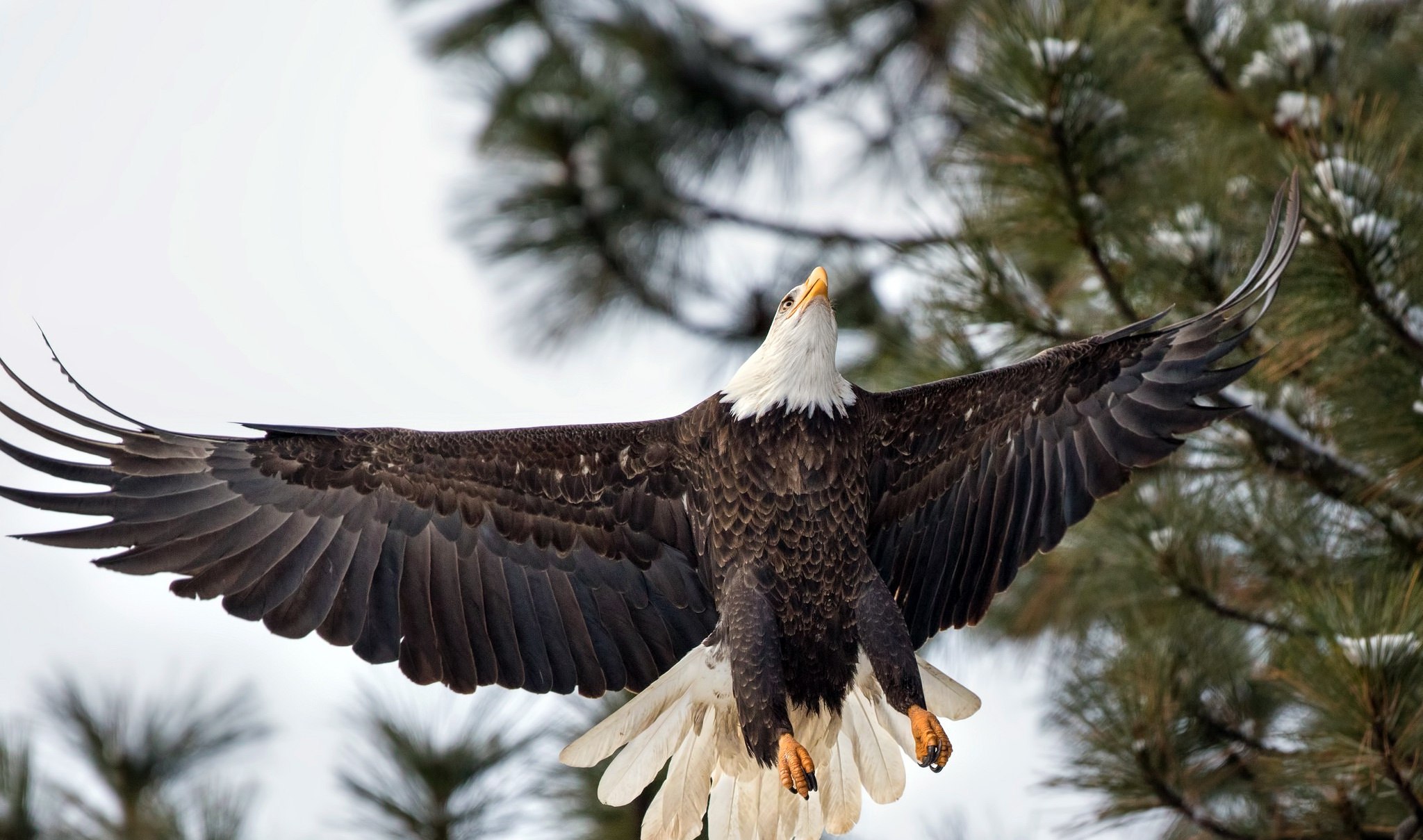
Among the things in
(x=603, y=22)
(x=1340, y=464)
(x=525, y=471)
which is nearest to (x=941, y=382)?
(x=525, y=471)

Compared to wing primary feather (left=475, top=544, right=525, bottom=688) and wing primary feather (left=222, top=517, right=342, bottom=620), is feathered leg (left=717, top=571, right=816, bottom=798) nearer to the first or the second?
wing primary feather (left=475, top=544, right=525, bottom=688)

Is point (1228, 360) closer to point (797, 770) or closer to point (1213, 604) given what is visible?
point (1213, 604)

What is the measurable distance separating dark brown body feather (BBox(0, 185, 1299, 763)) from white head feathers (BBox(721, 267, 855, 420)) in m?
0.04

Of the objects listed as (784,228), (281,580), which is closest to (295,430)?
(281,580)

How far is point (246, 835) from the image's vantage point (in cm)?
499

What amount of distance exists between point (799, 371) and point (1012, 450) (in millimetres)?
498

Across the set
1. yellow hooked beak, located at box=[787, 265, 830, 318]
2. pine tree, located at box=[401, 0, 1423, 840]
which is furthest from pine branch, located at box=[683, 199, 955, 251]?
yellow hooked beak, located at box=[787, 265, 830, 318]

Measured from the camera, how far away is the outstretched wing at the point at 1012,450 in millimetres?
3707

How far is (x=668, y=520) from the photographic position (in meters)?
3.94

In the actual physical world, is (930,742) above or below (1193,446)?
below

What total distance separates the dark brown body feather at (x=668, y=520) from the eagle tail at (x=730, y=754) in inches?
3.0

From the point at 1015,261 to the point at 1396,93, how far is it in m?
1.79

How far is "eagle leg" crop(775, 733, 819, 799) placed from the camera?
3539 millimetres

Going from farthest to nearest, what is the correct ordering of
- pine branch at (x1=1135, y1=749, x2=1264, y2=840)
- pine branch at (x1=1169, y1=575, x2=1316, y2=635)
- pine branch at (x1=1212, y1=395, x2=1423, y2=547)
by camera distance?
pine branch at (x1=1169, y1=575, x2=1316, y2=635), pine branch at (x1=1212, y1=395, x2=1423, y2=547), pine branch at (x1=1135, y1=749, x2=1264, y2=840)
